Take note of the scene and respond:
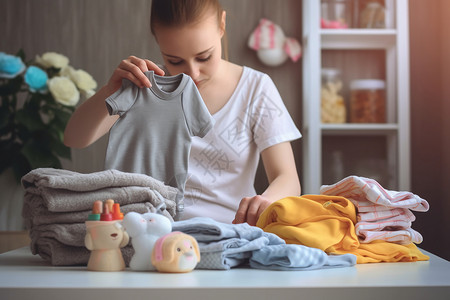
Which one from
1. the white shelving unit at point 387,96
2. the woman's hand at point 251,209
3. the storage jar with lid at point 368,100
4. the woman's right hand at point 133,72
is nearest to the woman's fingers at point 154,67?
the woman's right hand at point 133,72

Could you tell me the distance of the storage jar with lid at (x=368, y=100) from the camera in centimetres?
241

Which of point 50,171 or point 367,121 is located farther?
point 367,121

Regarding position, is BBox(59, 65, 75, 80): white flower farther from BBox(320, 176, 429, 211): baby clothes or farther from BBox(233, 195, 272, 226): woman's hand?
BBox(320, 176, 429, 211): baby clothes

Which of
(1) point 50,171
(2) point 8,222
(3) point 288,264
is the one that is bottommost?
(2) point 8,222

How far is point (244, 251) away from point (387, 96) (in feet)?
6.03

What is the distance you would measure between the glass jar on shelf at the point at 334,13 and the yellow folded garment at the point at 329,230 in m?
1.66

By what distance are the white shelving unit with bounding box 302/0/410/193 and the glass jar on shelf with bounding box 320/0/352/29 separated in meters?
0.04

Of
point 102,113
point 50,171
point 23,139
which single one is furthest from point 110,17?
point 50,171

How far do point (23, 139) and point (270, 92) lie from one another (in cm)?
112

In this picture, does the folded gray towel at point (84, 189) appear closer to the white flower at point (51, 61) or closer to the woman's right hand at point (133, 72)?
the woman's right hand at point (133, 72)

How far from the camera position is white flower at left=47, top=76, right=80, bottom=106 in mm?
2053

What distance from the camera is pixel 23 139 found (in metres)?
2.17

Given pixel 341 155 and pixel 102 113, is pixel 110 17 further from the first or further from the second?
pixel 102 113

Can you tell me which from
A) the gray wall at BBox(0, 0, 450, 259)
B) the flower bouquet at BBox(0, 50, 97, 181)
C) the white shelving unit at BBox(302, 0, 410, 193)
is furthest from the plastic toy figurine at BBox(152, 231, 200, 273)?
the gray wall at BBox(0, 0, 450, 259)
